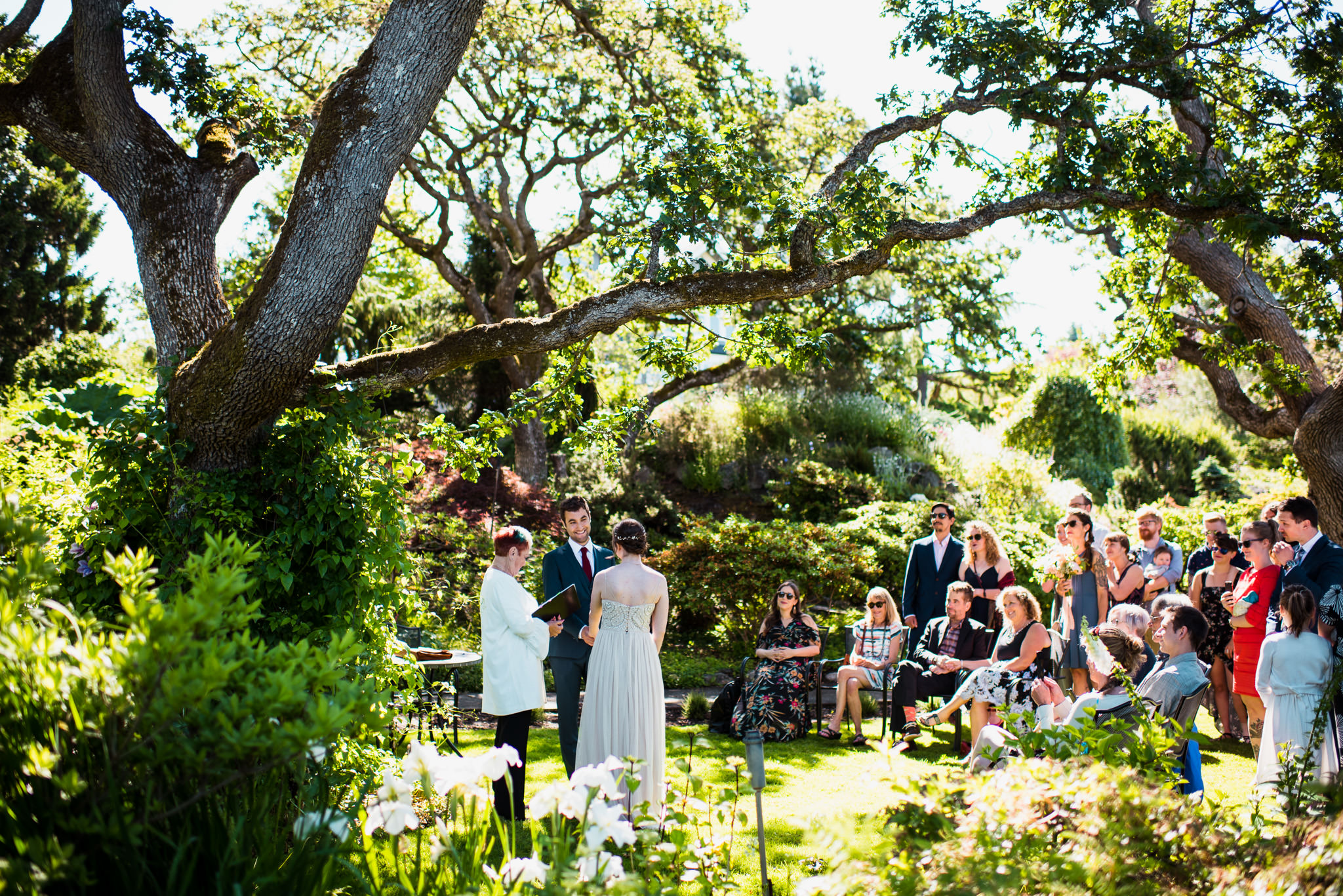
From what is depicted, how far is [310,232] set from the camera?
4738 mm

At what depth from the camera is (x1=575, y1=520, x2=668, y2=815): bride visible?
4805 mm

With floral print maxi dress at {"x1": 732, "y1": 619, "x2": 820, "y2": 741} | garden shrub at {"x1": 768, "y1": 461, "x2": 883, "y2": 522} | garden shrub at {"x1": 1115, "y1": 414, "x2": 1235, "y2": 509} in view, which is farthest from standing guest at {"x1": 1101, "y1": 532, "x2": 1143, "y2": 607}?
garden shrub at {"x1": 1115, "y1": 414, "x2": 1235, "y2": 509}

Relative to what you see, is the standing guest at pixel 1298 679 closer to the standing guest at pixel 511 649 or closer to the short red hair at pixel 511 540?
the standing guest at pixel 511 649

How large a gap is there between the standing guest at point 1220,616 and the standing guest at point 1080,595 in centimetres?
79

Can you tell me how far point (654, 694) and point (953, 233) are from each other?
371cm

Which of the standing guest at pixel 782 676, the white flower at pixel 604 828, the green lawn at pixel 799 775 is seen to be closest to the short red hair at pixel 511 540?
the green lawn at pixel 799 775

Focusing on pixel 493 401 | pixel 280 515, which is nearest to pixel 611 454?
pixel 280 515

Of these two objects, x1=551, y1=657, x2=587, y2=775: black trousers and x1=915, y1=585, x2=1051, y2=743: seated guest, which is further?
x1=915, y1=585, x2=1051, y2=743: seated guest

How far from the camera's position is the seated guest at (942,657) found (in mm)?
6926

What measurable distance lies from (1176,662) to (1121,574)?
2.62m

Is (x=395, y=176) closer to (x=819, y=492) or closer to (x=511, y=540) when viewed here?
(x=511, y=540)

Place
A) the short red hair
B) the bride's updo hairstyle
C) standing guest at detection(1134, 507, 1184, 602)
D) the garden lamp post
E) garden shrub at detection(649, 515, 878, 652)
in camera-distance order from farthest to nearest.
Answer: garden shrub at detection(649, 515, 878, 652) → standing guest at detection(1134, 507, 1184, 602) → the short red hair → the bride's updo hairstyle → the garden lamp post

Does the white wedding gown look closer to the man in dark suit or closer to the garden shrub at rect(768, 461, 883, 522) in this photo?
the man in dark suit

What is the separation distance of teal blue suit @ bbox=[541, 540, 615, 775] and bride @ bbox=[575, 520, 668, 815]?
0.28 meters
